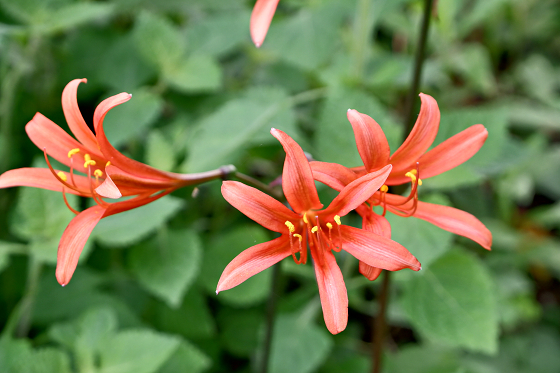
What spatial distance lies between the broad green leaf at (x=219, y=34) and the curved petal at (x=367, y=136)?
1.06 m

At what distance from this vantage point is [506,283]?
1.83m

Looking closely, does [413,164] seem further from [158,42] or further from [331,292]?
[158,42]

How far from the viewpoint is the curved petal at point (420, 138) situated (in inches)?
29.7

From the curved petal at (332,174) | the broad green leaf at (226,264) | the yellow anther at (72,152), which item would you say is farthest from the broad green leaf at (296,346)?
the yellow anther at (72,152)

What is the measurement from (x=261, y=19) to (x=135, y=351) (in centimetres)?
82

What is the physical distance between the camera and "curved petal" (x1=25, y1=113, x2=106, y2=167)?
831 mm

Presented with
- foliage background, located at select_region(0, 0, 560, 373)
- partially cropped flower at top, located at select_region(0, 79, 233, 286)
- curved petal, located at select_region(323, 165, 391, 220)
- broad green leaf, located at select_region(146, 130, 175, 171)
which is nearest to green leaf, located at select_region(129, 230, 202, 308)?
foliage background, located at select_region(0, 0, 560, 373)

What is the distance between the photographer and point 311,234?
30.7 inches

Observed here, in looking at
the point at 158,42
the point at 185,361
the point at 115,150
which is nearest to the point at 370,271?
the point at 115,150

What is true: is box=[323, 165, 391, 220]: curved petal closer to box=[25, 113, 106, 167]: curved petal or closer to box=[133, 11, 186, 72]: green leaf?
box=[25, 113, 106, 167]: curved petal

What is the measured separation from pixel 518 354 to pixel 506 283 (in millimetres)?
278

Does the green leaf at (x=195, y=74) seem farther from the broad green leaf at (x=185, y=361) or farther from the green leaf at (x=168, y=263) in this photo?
the broad green leaf at (x=185, y=361)

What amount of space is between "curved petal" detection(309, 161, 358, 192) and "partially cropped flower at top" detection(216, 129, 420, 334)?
25 millimetres

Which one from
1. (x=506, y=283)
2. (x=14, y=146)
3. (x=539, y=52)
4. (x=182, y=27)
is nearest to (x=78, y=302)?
(x=14, y=146)
